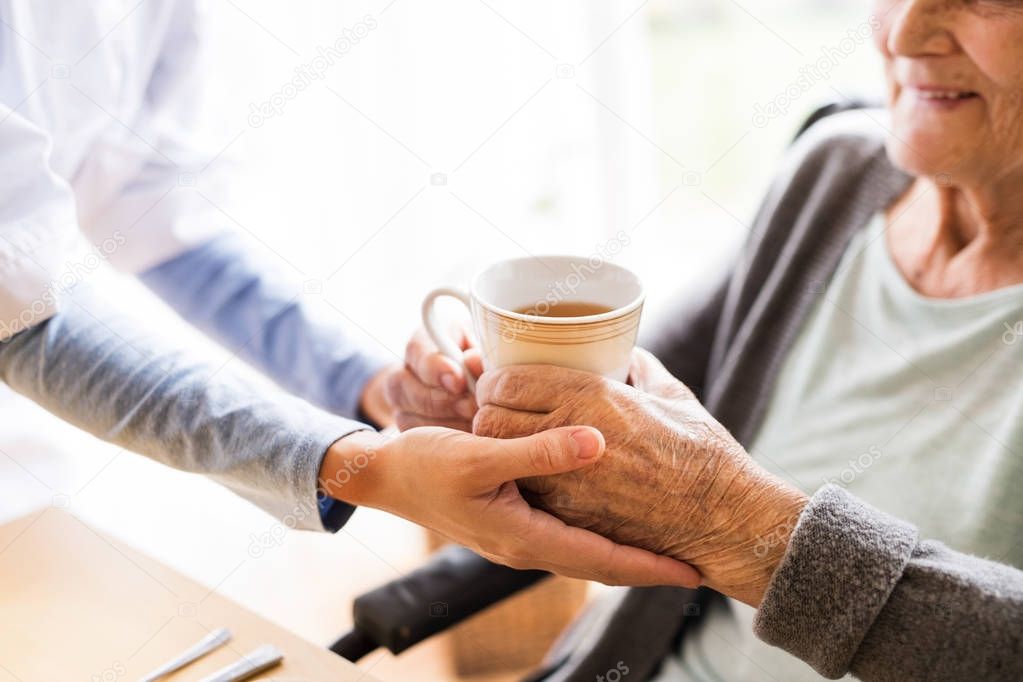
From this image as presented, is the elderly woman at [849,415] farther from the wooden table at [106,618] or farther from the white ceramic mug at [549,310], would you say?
the wooden table at [106,618]

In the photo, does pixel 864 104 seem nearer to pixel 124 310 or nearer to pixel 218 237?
pixel 218 237

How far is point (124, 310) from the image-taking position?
1.01 meters

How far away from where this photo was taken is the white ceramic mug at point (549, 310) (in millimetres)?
819

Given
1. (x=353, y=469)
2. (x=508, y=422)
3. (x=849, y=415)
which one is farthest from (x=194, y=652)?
(x=849, y=415)

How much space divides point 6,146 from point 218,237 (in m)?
0.36

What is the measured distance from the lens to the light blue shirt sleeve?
1.23 meters

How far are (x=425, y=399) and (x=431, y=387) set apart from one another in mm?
19


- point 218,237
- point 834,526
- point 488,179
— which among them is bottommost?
point 488,179

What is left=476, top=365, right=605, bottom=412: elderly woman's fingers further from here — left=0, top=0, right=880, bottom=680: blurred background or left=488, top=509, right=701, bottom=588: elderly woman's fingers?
left=0, top=0, right=880, bottom=680: blurred background

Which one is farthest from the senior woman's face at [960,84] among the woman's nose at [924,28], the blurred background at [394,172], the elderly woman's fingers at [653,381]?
the blurred background at [394,172]

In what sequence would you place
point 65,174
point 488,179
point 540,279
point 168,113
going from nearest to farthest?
point 540,279
point 65,174
point 168,113
point 488,179

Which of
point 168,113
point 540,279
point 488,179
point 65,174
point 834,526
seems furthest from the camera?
point 488,179

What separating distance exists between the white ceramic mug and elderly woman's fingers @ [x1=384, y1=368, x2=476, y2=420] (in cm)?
13

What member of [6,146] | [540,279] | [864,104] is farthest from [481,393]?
[864,104]
